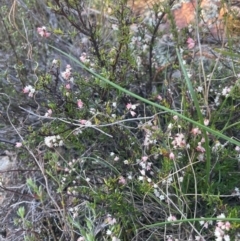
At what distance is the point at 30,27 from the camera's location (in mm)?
2541

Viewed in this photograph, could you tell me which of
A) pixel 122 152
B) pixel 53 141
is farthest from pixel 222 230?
pixel 53 141

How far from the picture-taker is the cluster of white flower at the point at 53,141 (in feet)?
6.05

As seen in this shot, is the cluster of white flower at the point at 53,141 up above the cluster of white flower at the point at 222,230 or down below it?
above

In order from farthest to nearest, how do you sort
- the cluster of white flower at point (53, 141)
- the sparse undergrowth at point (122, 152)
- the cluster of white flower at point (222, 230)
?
the cluster of white flower at point (53, 141), the sparse undergrowth at point (122, 152), the cluster of white flower at point (222, 230)

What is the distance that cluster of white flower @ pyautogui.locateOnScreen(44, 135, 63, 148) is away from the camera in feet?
6.05

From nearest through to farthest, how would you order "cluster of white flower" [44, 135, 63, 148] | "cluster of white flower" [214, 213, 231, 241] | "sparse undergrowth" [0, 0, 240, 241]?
"cluster of white flower" [214, 213, 231, 241] → "sparse undergrowth" [0, 0, 240, 241] → "cluster of white flower" [44, 135, 63, 148]

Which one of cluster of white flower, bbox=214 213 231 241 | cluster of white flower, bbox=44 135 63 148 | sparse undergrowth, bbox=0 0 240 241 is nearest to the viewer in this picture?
cluster of white flower, bbox=214 213 231 241

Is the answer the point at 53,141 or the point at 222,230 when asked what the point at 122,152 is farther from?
the point at 222,230

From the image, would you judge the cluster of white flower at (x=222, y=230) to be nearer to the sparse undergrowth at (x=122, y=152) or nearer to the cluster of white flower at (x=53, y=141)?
the sparse undergrowth at (x=122, y=152)

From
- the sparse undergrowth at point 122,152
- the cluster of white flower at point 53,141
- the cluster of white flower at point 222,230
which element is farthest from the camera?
the cluster of white flower at point 53,141

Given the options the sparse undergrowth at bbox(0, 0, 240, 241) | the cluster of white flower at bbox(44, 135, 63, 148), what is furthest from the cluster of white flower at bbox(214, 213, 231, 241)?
the cluster of white flower at bbox(44, 135, 63, 148)

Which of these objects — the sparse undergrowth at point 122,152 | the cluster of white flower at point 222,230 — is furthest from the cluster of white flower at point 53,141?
the cluster of white flower at point 222,230

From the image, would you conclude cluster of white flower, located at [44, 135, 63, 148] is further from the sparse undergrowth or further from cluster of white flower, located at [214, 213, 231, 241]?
cluster of white flower, located at [214, 213, 231, 241]

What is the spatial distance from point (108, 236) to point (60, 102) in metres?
0.50
